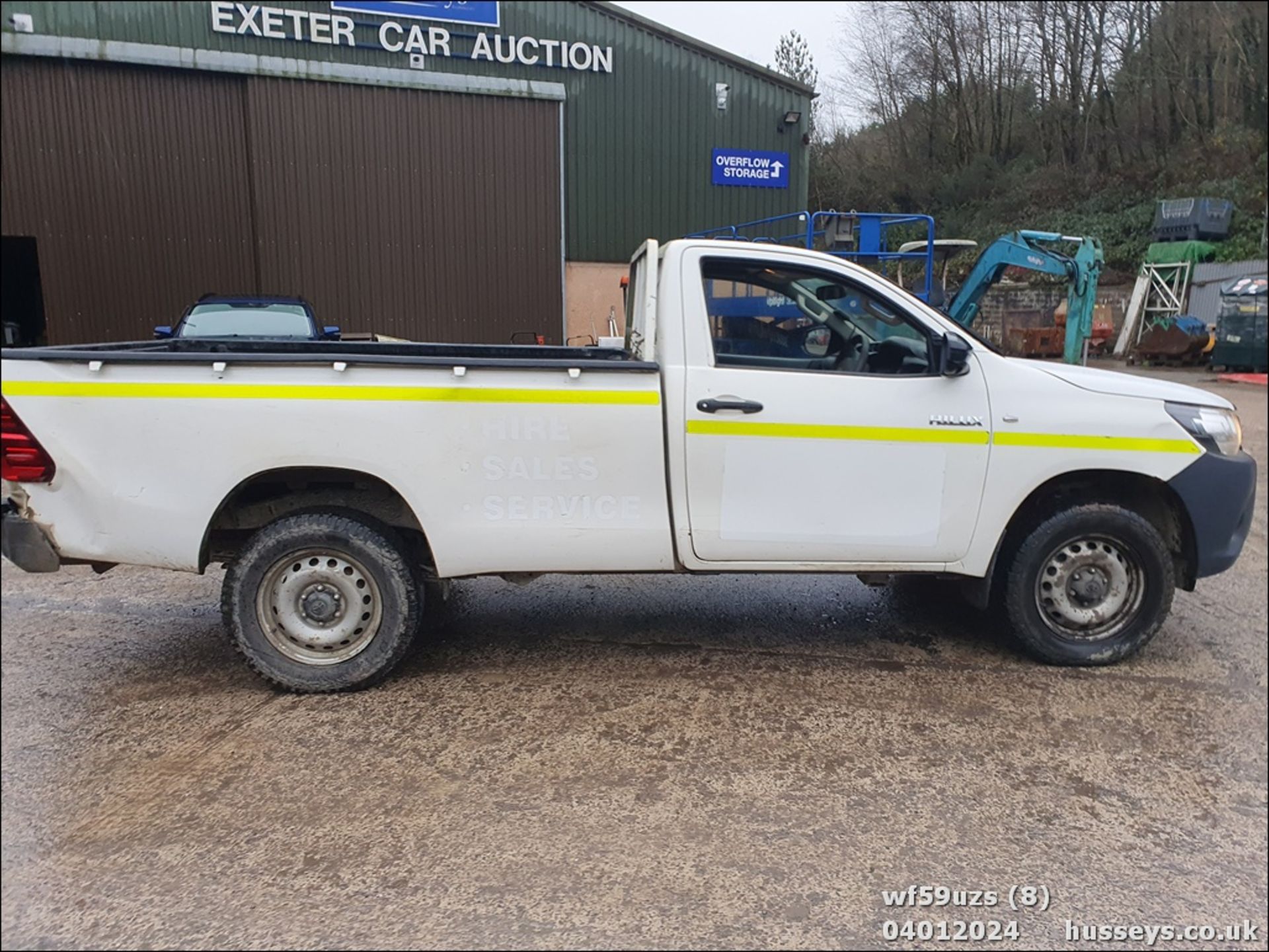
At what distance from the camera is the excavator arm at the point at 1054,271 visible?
7.78m

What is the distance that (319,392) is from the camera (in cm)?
367

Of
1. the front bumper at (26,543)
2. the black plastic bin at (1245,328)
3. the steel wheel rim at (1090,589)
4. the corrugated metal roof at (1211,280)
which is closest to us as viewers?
the front bumper at (26,543)

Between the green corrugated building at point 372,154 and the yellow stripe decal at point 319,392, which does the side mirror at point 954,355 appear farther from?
the green corrugated building at point 372,154

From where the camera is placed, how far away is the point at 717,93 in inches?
617

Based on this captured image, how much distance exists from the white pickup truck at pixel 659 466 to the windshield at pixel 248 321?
18.4 feet

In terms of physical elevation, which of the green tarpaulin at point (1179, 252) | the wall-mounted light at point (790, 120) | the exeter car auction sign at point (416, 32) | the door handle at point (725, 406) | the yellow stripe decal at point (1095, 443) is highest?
the exeter car auction sign at point (416, 32)

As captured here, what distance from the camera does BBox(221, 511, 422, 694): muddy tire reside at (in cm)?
382

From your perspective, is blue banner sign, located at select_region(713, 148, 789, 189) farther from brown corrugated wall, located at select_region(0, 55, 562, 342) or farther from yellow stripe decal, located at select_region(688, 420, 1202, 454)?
yellow stripe decal, located at select_region(688, 420, 1202, 454)

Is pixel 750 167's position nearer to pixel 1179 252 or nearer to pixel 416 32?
pixel 416 32

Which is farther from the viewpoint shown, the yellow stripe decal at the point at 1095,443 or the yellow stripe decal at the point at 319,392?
the yellow stripe decal at the point at 1095,443

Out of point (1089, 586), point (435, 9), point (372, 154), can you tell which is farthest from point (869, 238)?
point (372, 154)

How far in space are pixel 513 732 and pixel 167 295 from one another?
1358 cm

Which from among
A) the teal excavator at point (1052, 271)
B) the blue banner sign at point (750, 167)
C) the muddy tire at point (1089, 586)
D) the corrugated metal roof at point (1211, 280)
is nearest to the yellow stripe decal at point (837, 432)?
the muddy tire at point (1089, 586)

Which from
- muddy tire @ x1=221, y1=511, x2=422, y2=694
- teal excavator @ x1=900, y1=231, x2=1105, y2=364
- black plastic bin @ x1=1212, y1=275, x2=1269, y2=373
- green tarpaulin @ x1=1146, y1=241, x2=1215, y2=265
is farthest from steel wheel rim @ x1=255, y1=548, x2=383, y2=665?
green tarpaulin @ x1=1146, y1=241, x2=1215, y2=265
